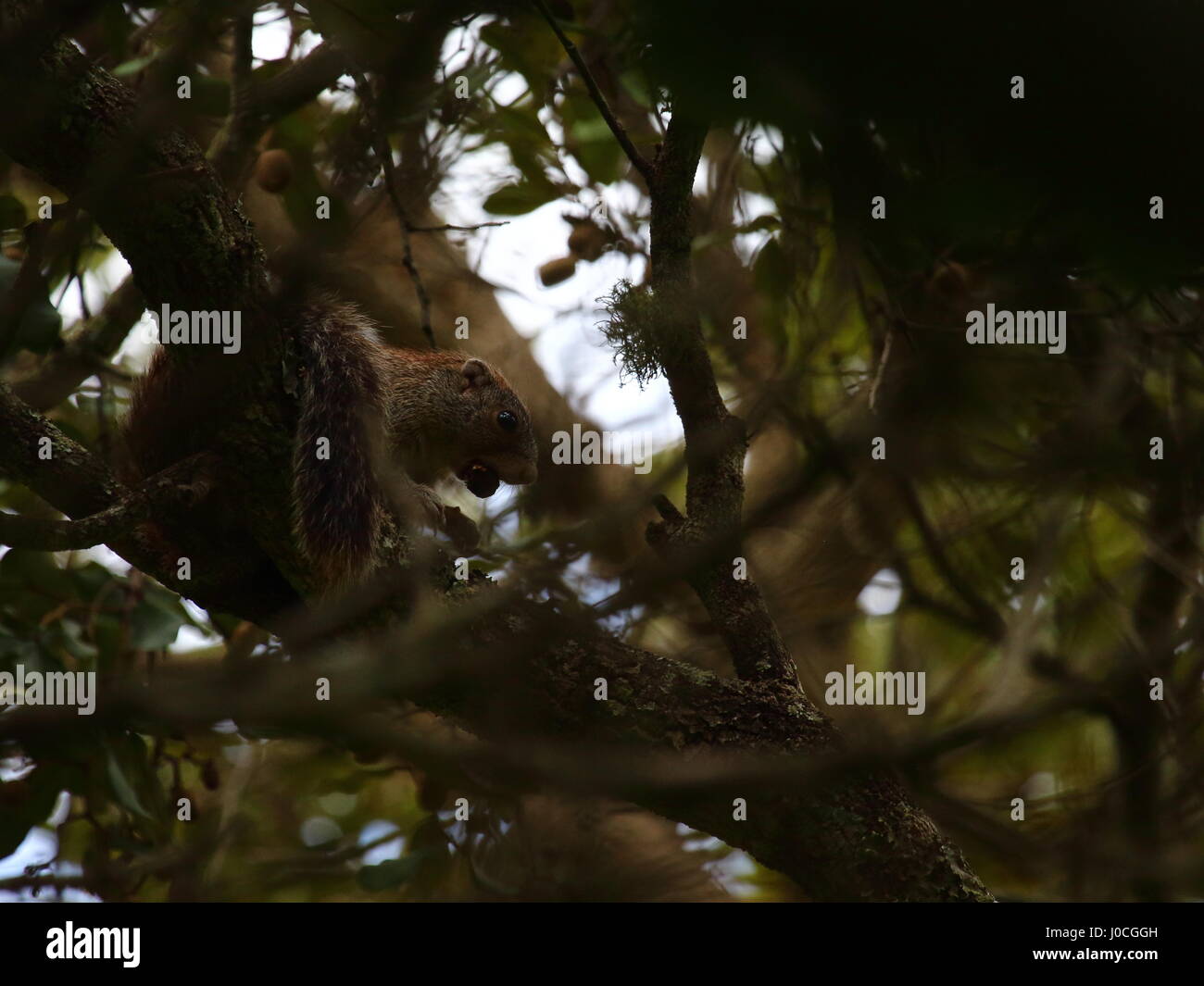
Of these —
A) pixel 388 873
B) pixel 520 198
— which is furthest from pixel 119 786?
pixel 520 198

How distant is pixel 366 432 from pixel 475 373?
1563 millimetres

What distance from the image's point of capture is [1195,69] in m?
0.74

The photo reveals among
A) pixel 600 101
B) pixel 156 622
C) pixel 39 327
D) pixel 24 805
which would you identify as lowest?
pixel 24 805

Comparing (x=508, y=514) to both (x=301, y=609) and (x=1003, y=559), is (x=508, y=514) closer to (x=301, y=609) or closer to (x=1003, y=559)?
(x=301, y=609)

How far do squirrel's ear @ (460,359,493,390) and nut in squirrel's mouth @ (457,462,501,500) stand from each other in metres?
0.40

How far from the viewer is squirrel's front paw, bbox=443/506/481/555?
4520mm

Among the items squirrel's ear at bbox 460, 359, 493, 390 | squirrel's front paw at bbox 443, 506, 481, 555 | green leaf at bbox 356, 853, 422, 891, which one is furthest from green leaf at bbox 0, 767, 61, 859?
squirrel's ear at bbox 460, 359, 493, 390

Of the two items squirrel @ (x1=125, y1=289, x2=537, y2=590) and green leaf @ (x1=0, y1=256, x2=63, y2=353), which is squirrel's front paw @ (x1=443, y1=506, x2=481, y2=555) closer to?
squirrel @ (x1=125, y1=289, x2=537, y2=590)

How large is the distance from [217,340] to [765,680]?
6.39 ft

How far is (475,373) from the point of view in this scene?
18.1 feet

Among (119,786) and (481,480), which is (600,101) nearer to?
(481,480)

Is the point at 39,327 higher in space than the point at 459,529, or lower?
higher

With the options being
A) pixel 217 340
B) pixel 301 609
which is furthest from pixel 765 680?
pixel 217 340

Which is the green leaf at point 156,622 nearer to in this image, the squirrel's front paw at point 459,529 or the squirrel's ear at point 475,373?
the squirrel's front paw at point 459,529
